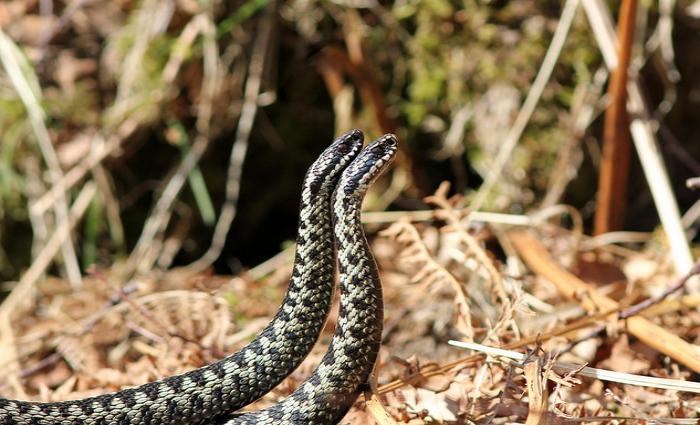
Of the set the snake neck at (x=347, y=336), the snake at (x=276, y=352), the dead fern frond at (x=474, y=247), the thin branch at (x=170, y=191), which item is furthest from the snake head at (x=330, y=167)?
the thin branch at (x=170, y=191)

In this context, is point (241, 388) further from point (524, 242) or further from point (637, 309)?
point (524, 242)

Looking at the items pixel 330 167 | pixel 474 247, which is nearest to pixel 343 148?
pixel 330 167

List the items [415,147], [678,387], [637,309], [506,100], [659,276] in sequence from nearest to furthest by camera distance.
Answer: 1. [678,387]
2. [637,309]
3. [659,276]
4. [506,100]
5. [415,147]

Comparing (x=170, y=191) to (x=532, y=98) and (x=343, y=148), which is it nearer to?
(x=532, y=98)

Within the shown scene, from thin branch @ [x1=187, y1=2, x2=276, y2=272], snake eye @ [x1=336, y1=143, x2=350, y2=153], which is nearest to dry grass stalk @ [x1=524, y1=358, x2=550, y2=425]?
snake eye @ [x1=336, y1=143, x2=350, y2=153]

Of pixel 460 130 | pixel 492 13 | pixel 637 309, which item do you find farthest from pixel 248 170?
pixel 637 309

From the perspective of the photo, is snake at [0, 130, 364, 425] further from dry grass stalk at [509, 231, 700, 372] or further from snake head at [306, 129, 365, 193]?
dry grass stalk at [509, 231, 700, 372]

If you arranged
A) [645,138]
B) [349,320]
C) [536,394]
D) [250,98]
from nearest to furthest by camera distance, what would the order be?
[536,394]
[349,320]
[645,138]
[250,98]
